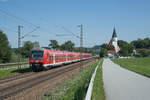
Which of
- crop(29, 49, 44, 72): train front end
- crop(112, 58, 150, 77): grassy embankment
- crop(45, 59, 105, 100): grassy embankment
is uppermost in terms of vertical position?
crop(29, 49, 44, 72): train front end

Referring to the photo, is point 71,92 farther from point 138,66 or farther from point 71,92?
point 138,66

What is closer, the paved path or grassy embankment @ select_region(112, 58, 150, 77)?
the paved path

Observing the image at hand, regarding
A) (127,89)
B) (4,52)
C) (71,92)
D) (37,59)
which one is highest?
(4,52)

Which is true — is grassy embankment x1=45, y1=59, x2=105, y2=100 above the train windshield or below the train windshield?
below

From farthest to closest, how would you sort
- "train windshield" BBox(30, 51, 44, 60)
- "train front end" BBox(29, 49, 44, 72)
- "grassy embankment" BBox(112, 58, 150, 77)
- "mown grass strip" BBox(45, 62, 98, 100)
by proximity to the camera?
"train windshield" BBox(30, 51, 44, 60) → "train front end" BBox(29, 49, 44, 72) → "grassy embankment" BBox(112, 58, 150, 77) → "mown grass strip" BBox(45, 62, 98, 100)

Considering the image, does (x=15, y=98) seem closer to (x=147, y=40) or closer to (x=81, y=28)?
(x=81, y=28)

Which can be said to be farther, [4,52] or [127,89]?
[4,52]

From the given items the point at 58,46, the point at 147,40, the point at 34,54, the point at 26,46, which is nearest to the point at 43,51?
the point at 34,54

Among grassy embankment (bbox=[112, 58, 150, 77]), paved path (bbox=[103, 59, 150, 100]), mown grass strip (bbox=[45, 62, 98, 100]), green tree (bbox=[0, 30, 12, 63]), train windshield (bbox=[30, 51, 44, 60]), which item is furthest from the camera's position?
green tree (bbox=[0, 30, 12, 63])

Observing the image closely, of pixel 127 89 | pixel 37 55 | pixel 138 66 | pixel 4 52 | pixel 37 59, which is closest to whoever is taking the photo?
pixel 127 89

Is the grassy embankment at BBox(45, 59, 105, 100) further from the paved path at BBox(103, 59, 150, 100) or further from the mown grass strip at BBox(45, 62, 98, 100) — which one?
the paved path at BBox(103, 59, 150, 100)

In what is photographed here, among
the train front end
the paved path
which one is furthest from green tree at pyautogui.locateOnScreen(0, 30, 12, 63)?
the paved path

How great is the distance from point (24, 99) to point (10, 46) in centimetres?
4479

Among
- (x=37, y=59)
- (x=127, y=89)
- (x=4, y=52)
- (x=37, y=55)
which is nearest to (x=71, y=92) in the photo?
(x=127, y=89)
